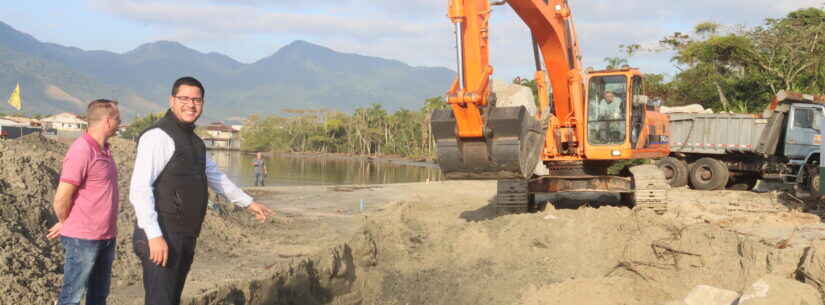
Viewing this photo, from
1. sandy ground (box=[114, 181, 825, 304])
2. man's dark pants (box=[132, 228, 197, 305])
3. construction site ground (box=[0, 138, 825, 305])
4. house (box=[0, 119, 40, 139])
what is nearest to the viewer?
man's dark pants (box=[132, 228, 197, 305])

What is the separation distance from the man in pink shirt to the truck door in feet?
49.1

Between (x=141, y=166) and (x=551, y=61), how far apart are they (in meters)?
6.70

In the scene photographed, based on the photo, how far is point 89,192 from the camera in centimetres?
378

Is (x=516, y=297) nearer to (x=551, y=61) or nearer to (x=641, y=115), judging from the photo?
(x=551, y=61)

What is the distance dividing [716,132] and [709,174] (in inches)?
42.0

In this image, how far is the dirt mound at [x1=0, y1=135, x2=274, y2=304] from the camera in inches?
195

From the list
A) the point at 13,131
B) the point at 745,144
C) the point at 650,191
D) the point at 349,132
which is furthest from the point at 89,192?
the point at 349,132

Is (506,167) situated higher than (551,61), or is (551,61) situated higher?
Answer: (551,61)

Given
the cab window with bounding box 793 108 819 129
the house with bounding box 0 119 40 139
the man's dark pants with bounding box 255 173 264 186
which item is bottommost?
the man's dark pants with bounding box 255 173 264 186

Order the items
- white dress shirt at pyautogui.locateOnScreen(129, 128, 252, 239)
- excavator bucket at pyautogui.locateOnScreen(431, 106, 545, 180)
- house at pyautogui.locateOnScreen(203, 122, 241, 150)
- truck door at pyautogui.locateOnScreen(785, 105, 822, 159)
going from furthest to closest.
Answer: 1. house at pyautogui.locateOnScreen(203, 122, 241, 150)
2. truck door at pyautogui.locateOnScreen(785, 105, 822, 159)
3. excavator bucket at pyautogui.locateOnScreen(431, 106, 545, 180)
4. white dress shirt at pyautogui.locateOnScreen(129, 128, 252, 239)

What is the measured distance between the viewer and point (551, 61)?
896 cm

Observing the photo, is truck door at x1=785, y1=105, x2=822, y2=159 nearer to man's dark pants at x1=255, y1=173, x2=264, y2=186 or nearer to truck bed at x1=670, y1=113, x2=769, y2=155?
truck bed at x1=670, y1=113, x2=769, y2=155

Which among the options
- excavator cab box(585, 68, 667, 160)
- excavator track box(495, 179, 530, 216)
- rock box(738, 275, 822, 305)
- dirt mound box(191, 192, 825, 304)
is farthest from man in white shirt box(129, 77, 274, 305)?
excavator cab box(585, 68, 667, 160)

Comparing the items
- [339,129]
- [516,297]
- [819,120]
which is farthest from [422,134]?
[516,297]
